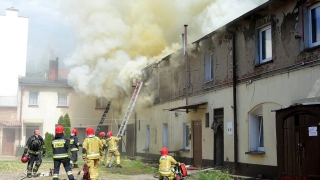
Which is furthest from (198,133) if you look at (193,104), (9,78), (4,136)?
(9,78)

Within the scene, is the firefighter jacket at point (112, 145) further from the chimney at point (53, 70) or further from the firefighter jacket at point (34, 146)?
the chimney at point (53, 70)

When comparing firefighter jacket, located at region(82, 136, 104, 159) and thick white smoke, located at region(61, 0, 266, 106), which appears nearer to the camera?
firefighter jacket, located at region(82, 136, 104, 159)

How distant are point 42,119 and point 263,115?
2352 cm

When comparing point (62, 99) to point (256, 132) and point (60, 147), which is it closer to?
point (60, 147)

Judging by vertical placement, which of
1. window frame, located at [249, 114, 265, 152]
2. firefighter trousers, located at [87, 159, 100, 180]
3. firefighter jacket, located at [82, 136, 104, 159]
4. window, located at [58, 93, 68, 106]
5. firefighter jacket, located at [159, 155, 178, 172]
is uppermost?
window, located at [58, 93, 68, 106]

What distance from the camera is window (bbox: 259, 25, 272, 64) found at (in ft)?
41.6

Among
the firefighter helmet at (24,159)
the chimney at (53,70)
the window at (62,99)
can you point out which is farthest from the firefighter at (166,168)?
the chimney at (53,70)

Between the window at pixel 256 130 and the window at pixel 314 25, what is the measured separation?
323cm

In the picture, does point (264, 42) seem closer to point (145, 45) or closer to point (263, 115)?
point (263, 115)

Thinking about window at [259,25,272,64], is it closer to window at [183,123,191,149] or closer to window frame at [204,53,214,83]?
window frame at [204,53,214,83]

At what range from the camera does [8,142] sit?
3244cm

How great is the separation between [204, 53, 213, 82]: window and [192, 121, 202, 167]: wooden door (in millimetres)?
1994

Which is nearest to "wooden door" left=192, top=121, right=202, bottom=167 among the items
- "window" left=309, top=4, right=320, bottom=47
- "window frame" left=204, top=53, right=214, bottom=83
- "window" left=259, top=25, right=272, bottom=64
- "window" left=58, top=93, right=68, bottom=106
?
"window frame" left=204, top=53, right=214, bottom=83

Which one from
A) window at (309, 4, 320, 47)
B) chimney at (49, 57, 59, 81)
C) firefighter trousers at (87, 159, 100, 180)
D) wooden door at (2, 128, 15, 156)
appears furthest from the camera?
chimney at (49, 57, 59, 81)
